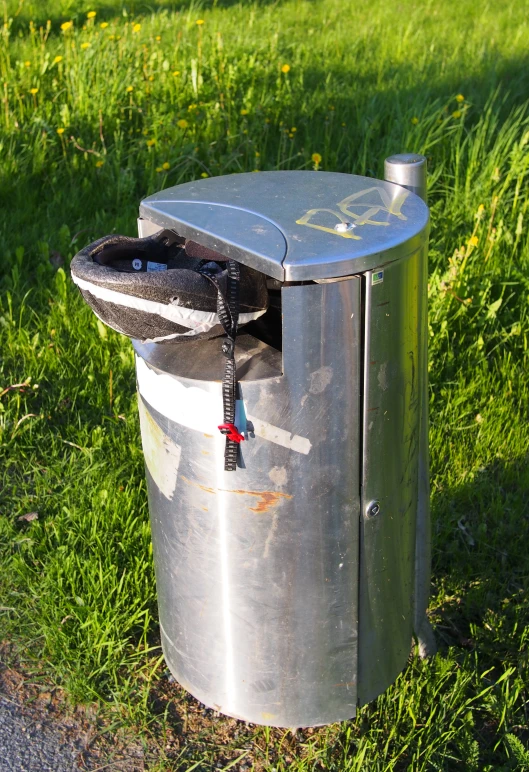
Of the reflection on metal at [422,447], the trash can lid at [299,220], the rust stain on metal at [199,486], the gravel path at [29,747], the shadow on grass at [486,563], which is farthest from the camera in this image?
the shadow on grass at [486,563]

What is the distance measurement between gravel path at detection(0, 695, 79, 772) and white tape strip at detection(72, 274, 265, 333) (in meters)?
1.20

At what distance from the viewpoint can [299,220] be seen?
1.64 meters

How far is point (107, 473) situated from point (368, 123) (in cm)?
266

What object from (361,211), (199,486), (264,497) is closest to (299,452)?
(264,497)

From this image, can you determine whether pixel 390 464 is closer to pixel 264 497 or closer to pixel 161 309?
pixel 264 497

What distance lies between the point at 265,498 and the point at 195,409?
22cm

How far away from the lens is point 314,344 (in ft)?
5.06

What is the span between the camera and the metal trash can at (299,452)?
1.56 meters

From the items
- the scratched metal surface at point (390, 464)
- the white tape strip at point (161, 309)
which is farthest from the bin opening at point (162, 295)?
the scratched metal surface at point (390, 464)

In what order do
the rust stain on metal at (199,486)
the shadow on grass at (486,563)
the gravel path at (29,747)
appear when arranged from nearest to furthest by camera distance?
1. the rust stain on metal at (199,486)
2. the gravel path at (29,747)
3. the shadow on grass at (486,563)

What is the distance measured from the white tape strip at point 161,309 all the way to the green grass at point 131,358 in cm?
103

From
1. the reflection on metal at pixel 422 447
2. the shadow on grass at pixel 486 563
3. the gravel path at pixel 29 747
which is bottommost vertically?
the gravel path at pixel 29 747

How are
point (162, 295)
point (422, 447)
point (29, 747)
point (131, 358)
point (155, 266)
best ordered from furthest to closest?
point (131, 358)
point (29, 747)
point (422, 447)
point (155, 266)
point (162, 295)

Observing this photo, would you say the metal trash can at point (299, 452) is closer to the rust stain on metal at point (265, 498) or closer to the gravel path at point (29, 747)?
the rust stain on metal at point (265, 498)
